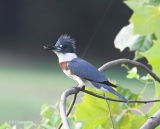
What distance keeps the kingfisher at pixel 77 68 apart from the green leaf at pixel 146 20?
9cm

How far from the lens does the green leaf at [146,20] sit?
0.61 m

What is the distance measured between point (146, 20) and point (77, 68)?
112 millimetres

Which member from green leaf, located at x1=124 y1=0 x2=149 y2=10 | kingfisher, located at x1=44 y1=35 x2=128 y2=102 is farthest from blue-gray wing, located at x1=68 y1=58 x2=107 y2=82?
green leaf, located at x1=124 y1=0 x2=149 y2=10

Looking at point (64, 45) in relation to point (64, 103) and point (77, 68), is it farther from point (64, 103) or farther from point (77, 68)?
point (64, 103)

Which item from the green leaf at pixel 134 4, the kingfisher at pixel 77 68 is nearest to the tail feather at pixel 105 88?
the kingfisher at pixel 77 68

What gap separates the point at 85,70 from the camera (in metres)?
0.57

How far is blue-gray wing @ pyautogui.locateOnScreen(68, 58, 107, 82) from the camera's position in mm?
536

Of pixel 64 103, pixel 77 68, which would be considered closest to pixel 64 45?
pixel 77 68

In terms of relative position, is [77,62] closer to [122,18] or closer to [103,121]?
[103,121]

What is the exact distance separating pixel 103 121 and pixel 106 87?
0.05m

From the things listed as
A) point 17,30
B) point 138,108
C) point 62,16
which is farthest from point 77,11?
point 138,108

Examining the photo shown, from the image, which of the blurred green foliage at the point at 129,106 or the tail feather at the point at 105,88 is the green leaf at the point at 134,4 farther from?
the tail feather at the point at 105,88

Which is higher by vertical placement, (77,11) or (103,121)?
(77,11)

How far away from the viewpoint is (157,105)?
58 cm
